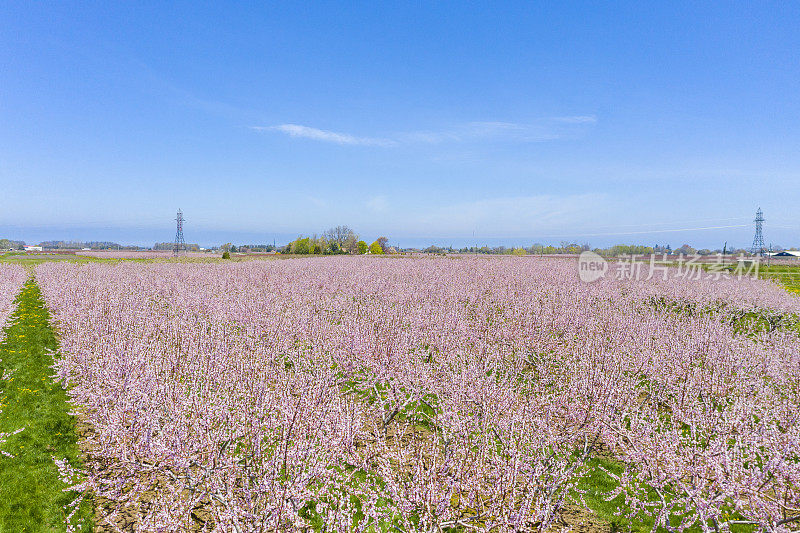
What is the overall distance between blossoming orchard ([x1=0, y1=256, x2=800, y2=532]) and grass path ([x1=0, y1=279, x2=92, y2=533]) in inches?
9.4

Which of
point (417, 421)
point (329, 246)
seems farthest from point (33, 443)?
point (329, 246)

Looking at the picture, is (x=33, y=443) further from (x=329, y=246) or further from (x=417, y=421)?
(x=329, y=246)

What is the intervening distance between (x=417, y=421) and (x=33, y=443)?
6997mm

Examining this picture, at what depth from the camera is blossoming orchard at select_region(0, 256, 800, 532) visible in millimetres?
4566

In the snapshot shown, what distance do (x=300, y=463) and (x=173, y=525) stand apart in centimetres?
138

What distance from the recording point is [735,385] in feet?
27.9

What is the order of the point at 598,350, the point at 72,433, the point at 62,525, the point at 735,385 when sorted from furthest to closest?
the point at 598,350, the point at 735,385, the point at 72,433, the point at 62,525

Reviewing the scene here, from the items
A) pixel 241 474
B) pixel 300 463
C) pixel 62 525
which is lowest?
pixel 62 525

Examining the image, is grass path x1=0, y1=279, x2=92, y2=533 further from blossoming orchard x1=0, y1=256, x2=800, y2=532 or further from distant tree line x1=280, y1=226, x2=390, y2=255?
distant tree line x1=280, y1=226, x2=390, y2=255

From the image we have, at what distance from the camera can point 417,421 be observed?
7.70 metres

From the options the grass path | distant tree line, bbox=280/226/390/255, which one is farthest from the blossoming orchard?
distant tree line, bbox=280/226/390/255

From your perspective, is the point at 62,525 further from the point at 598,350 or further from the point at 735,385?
the point at 735,385

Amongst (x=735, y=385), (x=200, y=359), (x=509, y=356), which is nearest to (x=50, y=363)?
(x=200, y=359)

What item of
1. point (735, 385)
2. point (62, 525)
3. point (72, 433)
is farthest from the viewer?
point (735, 385)
